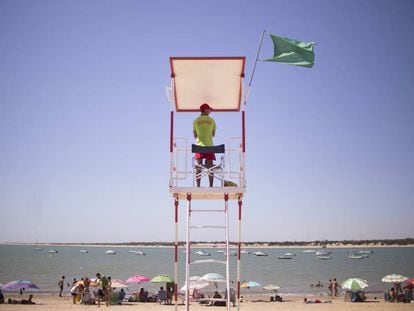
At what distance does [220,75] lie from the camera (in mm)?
10609

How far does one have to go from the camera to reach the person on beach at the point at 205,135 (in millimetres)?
10319

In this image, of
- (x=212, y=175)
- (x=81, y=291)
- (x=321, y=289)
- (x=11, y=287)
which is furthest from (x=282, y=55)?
(x=321, y=289)

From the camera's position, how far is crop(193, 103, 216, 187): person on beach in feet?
33.9

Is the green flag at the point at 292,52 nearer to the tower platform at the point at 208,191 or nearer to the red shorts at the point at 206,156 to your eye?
the red shorts at the point at 206,156

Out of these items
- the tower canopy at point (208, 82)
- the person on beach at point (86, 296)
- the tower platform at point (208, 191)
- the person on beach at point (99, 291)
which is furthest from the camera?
the person on beach at point (86, 296)

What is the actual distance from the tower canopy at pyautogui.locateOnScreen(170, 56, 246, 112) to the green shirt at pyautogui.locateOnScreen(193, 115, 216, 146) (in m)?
0.95

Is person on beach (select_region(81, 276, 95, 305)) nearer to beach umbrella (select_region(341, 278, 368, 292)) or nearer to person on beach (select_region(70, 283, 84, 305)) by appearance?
person on beach (select_region(70, 283, 84, 305))

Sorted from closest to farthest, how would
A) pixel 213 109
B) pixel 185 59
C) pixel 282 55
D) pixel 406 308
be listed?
1. pixel 185 59
2. pixel 282 55
3. pixel 213 109
4. pixel 406 308

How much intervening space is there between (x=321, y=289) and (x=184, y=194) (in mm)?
46393

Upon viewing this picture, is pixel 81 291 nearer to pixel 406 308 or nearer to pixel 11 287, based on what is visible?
pixel 11 287

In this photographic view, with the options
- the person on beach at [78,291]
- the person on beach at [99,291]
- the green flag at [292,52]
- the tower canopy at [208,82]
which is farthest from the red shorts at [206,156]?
the person on beach at [78,291]

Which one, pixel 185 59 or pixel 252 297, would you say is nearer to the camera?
pixel 185 59

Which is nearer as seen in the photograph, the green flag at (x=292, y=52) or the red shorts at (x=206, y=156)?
the red shorts at (x=206, y=156)

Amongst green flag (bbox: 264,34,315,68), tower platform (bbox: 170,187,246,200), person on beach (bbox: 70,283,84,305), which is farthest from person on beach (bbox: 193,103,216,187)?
person on beach (bbox: 70,283,84,305)
